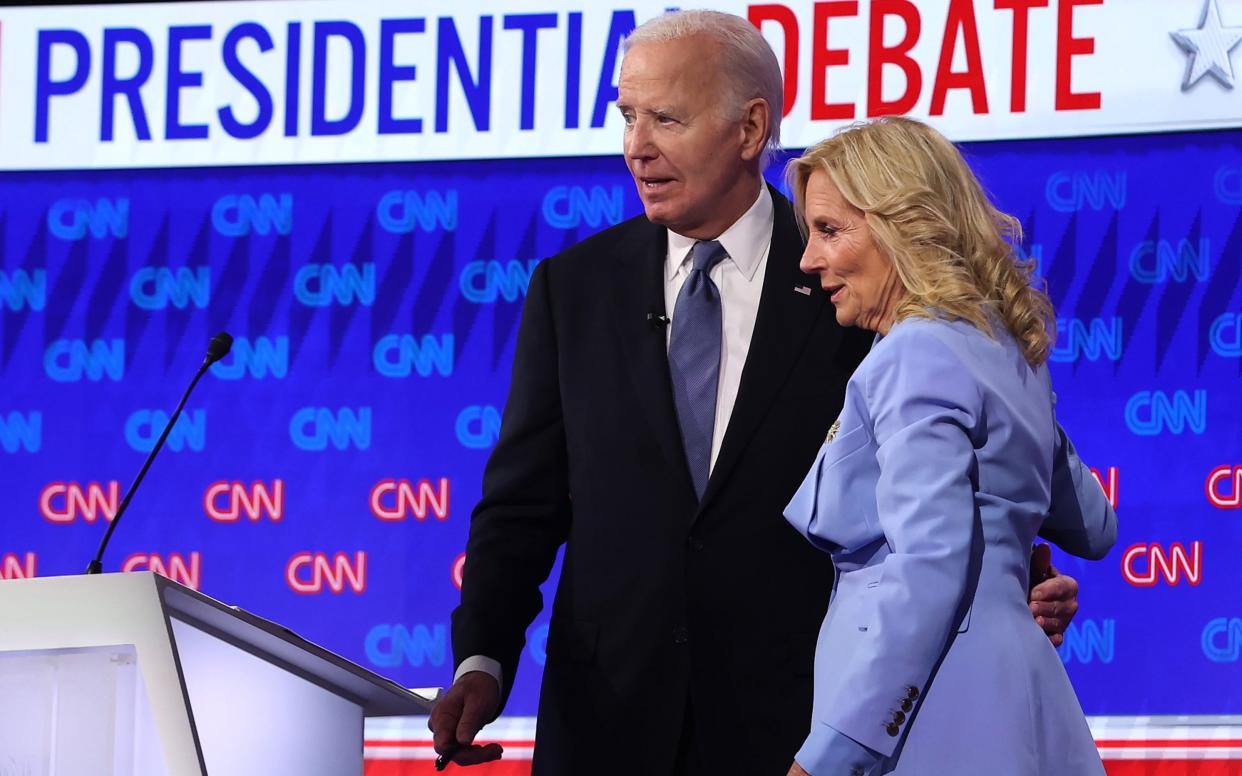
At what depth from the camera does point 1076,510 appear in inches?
72.4

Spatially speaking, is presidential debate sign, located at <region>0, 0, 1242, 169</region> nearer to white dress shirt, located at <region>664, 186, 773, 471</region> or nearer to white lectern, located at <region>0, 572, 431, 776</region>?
white dress shirt, located at <region>664, 186, 773, 471</region>

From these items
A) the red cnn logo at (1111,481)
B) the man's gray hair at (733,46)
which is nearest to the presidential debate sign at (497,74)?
the red cnn logo at (1111,481)

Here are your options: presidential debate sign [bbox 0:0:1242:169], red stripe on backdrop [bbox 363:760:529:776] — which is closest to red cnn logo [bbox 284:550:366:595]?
red stripe on backdrop [bbox 363:760:529:776]

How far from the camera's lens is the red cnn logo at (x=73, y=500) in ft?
10.9

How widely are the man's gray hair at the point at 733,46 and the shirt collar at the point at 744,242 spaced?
3.1 inches

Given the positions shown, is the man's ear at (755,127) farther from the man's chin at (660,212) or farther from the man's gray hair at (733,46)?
the man's chin at (660,212)

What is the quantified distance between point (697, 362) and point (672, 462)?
147 mm

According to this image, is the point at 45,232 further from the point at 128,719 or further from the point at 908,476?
the point at 908,476

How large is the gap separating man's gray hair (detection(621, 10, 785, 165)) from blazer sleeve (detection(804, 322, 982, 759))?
731 millimetres

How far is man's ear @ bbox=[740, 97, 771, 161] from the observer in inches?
86.7

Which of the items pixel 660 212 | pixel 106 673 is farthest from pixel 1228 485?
pixel 106 673

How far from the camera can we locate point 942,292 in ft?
5.37

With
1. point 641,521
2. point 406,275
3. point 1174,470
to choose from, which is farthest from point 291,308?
point 1174,470

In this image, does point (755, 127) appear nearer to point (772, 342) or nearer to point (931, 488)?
point (772, 342)
